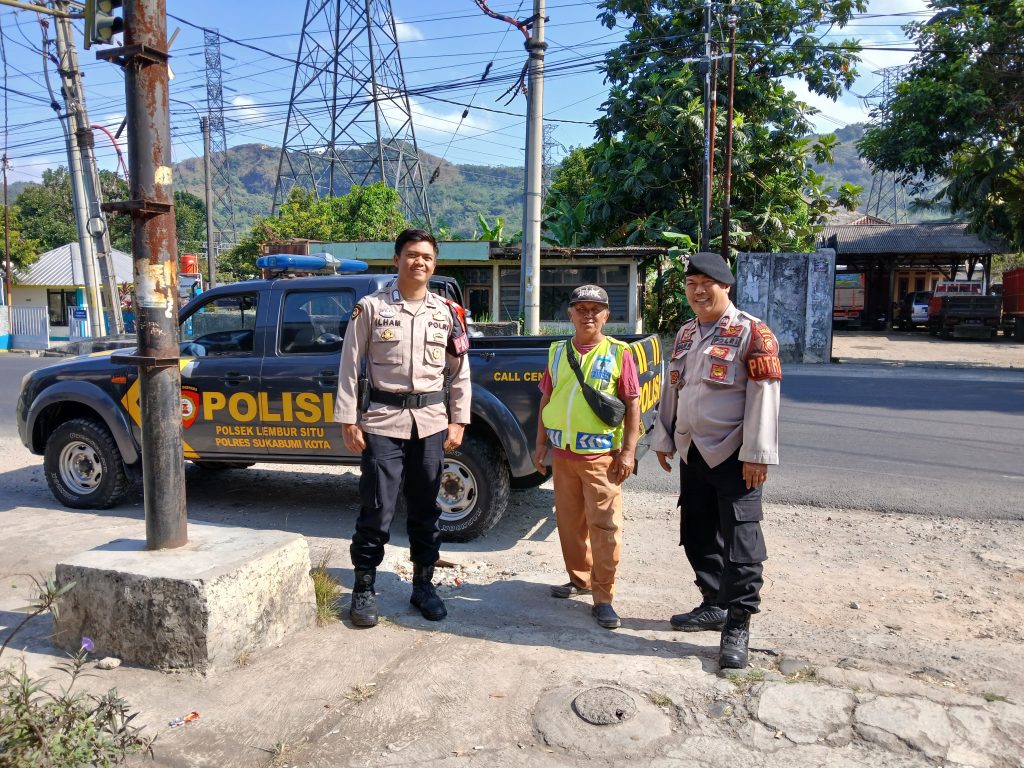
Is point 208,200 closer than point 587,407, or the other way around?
point 587,407

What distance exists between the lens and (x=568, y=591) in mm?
4363

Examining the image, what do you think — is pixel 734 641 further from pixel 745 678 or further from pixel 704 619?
pixel 704 619

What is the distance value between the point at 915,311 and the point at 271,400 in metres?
33.5

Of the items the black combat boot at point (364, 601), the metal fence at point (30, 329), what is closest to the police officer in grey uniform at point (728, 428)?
the black combat boot at point (364, 601)

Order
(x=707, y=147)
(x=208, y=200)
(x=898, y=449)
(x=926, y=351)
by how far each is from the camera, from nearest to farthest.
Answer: (x=898, y=449) < (x=707, y=147) < (x=926, y=351) < (x=208, y=200)

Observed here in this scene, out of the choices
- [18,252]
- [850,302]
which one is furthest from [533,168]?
[18,252]

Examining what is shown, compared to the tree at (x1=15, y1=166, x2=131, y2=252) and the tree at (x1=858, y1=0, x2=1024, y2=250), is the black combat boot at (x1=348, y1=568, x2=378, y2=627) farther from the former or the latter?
the tree at (x1=15, y1=166, x2=131, y2=252)

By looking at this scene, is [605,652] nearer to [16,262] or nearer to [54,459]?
[54,459]

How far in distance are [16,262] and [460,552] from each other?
41.8m

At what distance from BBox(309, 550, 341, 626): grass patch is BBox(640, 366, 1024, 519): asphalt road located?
3.68m

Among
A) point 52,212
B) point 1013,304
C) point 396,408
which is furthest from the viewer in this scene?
point 52,212

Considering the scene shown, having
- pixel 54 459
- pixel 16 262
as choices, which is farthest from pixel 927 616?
pixel 16 262

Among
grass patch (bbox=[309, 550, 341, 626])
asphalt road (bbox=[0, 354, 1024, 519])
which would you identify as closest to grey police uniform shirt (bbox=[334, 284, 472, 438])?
grass patch (bbox=[309, 550, 341, 626])

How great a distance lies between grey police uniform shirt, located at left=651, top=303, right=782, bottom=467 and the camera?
341 cm
